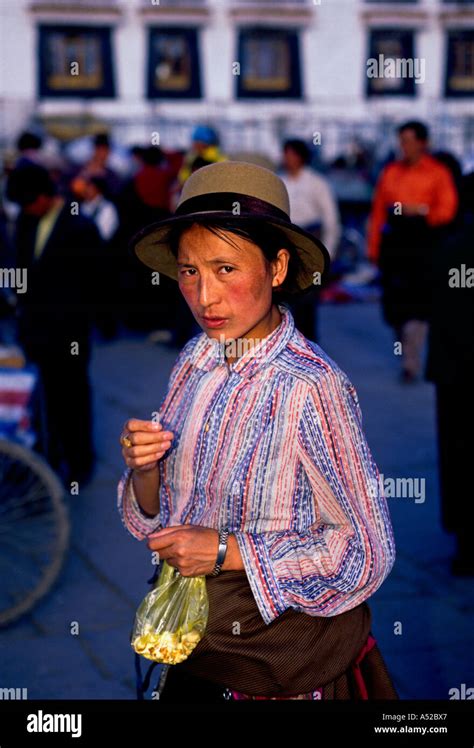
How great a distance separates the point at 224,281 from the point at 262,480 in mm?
406

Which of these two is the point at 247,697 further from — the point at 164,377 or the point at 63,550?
the point at 164,377

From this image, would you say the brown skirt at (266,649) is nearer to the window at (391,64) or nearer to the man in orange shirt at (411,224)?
the man in orange shirt at (411,224)

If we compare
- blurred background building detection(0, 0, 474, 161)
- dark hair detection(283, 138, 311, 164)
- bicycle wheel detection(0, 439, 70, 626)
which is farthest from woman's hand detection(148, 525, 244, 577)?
blurred background building detection(0, 0, 474, 161)

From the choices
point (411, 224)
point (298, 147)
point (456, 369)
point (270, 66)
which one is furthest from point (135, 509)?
point (270, 66)

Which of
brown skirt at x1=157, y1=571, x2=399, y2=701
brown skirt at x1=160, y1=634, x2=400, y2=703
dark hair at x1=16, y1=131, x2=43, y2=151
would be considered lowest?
brown skirt at x1=160, y1=634, x2=400, y2=703

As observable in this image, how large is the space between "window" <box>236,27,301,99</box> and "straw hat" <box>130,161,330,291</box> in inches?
919

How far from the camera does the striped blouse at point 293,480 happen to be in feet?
6.62

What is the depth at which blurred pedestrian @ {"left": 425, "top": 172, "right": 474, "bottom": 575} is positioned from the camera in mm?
4723

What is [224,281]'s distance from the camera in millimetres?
2107

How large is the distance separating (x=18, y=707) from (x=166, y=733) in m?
0.50

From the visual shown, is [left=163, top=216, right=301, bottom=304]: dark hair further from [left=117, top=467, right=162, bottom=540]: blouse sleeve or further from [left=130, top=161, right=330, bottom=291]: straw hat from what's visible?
[left=117, top=467, right=162, bottom=540]: blouse sleeve

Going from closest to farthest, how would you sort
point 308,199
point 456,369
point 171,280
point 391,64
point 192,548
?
point 192,548
point 456,369
point 308,199
point 171,280
point 391,64

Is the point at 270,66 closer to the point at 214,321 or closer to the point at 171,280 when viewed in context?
the point at 171,280

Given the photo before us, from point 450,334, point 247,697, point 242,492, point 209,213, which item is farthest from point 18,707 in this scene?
point 450,334
